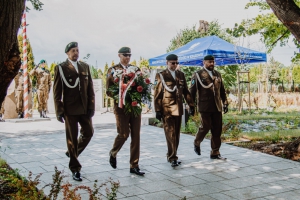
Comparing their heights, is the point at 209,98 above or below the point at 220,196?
above

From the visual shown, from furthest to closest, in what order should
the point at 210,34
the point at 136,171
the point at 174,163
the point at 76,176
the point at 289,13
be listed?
the point at 210,34 < the point at 289,13 < the point at 174,163 < the point at 136,171 < the point at 76,176

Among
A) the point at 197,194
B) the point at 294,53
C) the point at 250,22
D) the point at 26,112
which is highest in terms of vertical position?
the point at 250,22

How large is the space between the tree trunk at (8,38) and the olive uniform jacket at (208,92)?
16.7 ft

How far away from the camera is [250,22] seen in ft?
38.3

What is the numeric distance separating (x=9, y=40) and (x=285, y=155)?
21.3ft

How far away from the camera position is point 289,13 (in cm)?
730

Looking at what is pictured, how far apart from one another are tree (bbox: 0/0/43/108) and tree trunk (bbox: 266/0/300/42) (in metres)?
5.62

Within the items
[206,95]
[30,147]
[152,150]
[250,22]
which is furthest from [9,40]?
[250,22]

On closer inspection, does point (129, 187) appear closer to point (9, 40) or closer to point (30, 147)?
point (9, 40)

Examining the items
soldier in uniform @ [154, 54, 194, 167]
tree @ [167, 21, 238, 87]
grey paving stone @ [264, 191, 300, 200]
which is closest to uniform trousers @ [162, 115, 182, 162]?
soldier in uniform @ [154, 54, 194, 167]

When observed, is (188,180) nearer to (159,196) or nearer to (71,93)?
(159,196)

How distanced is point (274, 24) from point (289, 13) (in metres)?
4.81

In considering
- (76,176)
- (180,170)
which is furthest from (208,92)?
(76,176)

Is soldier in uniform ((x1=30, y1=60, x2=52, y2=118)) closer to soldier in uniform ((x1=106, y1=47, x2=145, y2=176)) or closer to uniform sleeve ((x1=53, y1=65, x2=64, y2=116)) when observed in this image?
soldier in uniform ((x1=106, y1=47, x2=145, y2=176))
